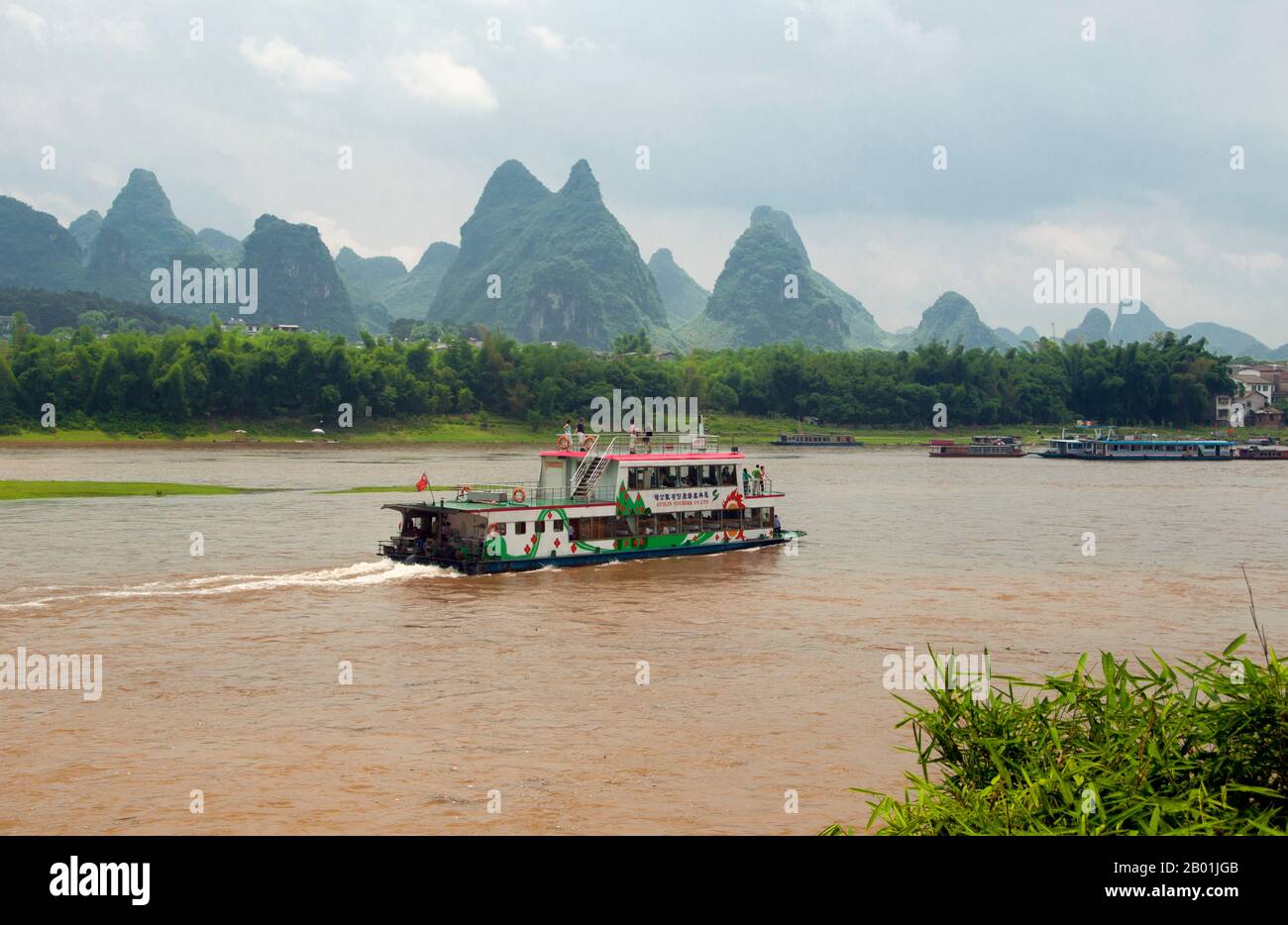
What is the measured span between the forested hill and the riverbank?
219 cm

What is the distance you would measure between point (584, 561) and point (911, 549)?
12.8m

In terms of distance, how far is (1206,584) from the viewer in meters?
35.4

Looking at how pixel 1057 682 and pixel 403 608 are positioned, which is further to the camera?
pixel 403 608

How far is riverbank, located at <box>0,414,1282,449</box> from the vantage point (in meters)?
106

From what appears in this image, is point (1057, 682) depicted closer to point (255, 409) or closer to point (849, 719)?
point (849, 719)

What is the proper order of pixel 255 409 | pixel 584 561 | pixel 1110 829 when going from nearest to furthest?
pixel 1110 829 → pixel 584 561 → pixel 255 409

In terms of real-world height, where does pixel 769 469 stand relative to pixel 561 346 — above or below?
below

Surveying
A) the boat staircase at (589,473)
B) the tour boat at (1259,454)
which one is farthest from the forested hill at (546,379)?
the boat staircase at (589,473)

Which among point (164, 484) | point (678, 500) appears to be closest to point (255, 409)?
point (164, 484)

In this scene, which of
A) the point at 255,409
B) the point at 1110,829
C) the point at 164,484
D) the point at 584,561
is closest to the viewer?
the point at 1110,829

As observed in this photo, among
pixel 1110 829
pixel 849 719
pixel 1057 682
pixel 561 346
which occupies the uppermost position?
pixel 561 346

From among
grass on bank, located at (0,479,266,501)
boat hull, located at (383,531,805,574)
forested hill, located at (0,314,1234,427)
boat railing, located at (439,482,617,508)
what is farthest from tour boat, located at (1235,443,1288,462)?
boat railing, located at (439,482,617,508)

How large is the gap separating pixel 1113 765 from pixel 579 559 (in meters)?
29.2

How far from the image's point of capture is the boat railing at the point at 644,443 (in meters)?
39.5
